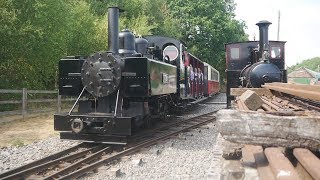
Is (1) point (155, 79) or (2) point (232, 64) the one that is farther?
(2) point (232, 64)

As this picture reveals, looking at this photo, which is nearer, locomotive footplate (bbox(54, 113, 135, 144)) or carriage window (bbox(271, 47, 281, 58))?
locomotive footplate (bbox(54, 113, 135, 144))

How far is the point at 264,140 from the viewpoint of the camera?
288cm

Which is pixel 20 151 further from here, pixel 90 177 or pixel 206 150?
pixel 206 150

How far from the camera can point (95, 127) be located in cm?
761

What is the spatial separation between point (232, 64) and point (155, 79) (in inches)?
256

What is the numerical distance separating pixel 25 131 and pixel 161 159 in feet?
18.3

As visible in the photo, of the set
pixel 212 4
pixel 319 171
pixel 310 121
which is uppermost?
pixel 212 4

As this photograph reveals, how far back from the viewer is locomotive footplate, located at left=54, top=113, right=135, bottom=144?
24.4 feet

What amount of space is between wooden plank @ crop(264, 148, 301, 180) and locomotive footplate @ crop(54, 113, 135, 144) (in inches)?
188

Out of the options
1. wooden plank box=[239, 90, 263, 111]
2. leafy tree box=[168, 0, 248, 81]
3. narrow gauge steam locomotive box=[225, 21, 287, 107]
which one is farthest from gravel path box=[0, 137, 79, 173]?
leafy tree box=[168, 0, 248, 81]

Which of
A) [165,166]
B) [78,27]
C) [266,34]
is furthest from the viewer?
[78,27]

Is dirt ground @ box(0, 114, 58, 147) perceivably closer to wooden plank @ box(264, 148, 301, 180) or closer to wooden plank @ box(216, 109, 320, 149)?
wooden plank @ box(216, 109, 320, 149)

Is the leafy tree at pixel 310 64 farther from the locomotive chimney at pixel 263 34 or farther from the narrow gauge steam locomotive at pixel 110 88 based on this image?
the narrow gauge steam locomotive at pixel 110 88

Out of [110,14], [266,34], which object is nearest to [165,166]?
[110,14]
